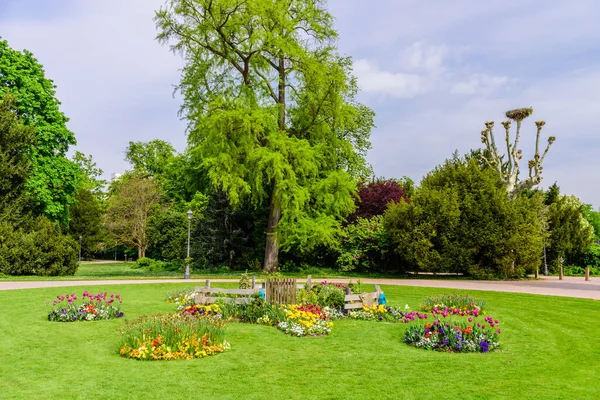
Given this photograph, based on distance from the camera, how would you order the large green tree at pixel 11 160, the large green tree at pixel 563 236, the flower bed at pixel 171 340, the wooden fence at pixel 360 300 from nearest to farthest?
the flower bed at pixel 171 340 < the wooden fence at pixel 360 300 < the large green tree at pixel 11 160 < the large green tree at pixel 563 236

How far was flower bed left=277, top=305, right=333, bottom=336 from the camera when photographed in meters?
10.6

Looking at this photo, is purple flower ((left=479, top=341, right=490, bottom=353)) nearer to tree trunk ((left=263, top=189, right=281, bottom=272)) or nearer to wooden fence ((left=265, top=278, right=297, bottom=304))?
wooden fence ((left=265, top=278, right=297, bottom=304))

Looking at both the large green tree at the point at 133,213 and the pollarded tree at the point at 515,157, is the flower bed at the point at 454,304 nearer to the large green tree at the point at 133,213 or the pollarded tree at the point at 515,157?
the pollarded tree at the point at 515,157

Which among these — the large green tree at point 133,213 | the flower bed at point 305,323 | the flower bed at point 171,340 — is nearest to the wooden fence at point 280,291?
the flower bed at point 305,323

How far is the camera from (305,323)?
35.1 ft

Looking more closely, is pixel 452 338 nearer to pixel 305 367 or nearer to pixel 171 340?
pixel 305 367

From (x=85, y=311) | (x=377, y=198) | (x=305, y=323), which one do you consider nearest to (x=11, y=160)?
(x=85, y=311)

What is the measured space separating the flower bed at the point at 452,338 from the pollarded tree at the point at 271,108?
1658 centimetres

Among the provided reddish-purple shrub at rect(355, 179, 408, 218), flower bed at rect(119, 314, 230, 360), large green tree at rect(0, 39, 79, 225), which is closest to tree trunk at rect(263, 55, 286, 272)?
reddish-purple shrub at rect(355, 179, 408, 218)

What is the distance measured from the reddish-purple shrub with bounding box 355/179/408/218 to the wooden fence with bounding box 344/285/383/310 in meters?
19.9

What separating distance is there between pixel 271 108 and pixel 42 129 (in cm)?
1576

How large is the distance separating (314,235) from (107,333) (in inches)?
656

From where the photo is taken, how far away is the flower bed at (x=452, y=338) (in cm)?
→ 921

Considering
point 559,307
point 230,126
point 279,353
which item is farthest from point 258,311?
point 230,126
